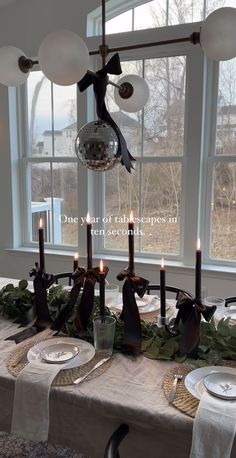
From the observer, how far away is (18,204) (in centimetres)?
348

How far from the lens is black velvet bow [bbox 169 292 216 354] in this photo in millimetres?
1257

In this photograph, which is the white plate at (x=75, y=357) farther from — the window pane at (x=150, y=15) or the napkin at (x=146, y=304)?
the window pane at (x=150, y=15)

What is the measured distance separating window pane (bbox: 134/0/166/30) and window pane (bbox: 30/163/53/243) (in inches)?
54.9

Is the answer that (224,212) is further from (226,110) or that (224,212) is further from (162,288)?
(162,288)

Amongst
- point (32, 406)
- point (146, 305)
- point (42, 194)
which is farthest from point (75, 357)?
point (42, 194)

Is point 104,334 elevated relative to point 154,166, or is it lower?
lower

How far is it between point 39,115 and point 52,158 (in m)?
0.40

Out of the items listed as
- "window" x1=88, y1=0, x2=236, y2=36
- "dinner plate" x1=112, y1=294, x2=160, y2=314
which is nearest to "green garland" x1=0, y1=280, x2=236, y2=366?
"dinner plate" x1=112, y1=294, x2=160, y2=314

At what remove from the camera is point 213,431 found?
91 centimetres

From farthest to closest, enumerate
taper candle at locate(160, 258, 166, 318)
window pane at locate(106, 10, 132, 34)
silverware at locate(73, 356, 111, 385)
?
window pane at locate(106, 10, 132, 34)
taper candle at locate(160, 258, 166, 318)
silverware at locate(73, 356, 111, 385)

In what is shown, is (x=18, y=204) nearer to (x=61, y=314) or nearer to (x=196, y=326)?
(x=61, y=314)

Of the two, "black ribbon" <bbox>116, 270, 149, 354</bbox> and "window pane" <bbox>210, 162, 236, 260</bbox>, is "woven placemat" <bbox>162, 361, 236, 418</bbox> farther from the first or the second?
"window pane" <bbox>210, 162, 236, 260</bbox>

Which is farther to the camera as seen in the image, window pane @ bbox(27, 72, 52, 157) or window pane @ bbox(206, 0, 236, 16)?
window pane @ bbox(27, 72, 52, 157)

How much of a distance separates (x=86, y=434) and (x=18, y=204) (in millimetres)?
2672
